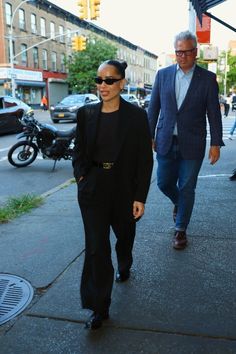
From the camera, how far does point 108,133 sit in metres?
2.87

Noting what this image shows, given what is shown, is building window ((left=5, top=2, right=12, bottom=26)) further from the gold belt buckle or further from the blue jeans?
the gold belt buckle

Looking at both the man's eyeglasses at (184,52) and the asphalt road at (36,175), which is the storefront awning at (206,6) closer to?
the asphalt road at (36,175)

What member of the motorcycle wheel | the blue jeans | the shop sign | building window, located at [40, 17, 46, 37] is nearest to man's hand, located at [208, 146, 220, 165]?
the blue jeans

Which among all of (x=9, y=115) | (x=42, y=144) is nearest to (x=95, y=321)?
(x=42, y=144)

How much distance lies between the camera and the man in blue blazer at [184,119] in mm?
4172

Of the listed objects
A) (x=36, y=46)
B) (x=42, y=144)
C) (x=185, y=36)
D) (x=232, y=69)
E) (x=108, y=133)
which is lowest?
(x=42, y=144)

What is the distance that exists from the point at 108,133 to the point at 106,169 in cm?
23

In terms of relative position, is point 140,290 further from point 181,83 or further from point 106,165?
point 181,83

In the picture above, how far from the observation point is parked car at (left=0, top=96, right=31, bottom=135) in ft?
58.7

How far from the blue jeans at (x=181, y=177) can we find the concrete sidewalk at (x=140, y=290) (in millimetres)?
364

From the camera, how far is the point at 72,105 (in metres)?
24.2

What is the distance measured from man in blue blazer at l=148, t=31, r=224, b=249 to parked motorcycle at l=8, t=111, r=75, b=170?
5889mm

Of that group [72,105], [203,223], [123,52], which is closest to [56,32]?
[123,52]

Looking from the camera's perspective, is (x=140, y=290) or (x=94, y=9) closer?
(x=140, y=290)
